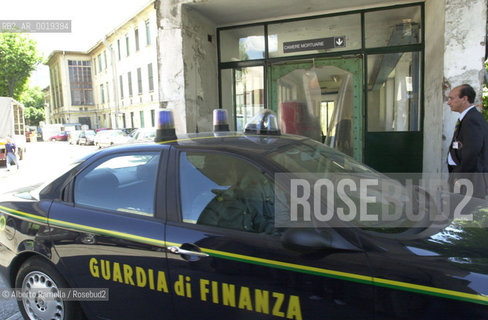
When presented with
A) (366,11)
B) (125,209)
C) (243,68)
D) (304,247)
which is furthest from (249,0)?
(304,247)

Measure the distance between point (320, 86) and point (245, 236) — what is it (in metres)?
5.63

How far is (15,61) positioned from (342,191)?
33.5m

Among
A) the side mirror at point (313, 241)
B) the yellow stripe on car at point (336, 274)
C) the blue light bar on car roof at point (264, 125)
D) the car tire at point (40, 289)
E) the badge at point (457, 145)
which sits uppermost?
the blue light bar on car roof at point (264, 125)

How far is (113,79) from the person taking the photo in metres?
36.4

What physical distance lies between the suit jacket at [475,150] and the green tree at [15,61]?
33.3m

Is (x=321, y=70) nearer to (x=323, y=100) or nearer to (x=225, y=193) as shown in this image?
(x=323, y=100)

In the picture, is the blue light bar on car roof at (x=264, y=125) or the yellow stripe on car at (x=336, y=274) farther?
the blue light bar on car roof at (x=264, y=125)

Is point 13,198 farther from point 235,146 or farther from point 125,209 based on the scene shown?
point 235,146

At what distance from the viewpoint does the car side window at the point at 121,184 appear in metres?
2.23

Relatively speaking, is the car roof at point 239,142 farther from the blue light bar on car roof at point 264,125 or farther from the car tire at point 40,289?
the car tire at point 40,289

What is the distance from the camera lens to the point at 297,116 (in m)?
7.14

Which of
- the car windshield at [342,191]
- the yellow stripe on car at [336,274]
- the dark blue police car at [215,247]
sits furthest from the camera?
the car windshield at [342,191]

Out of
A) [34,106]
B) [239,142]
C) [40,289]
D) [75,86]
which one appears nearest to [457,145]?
[239,142]

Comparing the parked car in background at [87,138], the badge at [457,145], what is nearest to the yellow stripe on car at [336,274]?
the badge at [457,145]
